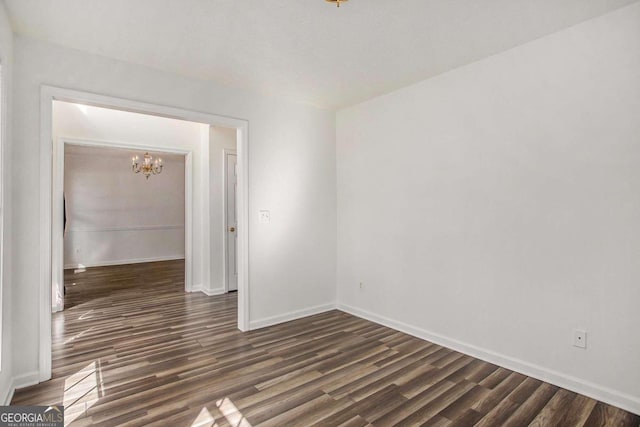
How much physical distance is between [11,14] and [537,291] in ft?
13.8

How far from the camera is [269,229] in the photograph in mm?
3852

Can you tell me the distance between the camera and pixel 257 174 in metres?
3.74

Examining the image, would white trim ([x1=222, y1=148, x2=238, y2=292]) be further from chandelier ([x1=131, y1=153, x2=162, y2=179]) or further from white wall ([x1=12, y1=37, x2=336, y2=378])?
chandelier ([x1=131, y1=153, x2=162, y2=179])

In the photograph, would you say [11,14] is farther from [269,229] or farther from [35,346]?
[269,229]

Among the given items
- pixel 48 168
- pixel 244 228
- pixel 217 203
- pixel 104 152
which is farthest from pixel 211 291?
pixel 104 152

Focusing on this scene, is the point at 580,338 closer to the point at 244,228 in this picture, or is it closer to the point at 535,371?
the point at 535,371

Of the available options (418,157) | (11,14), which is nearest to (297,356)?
(418,157)

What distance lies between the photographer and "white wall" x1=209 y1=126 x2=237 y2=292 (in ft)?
17.0

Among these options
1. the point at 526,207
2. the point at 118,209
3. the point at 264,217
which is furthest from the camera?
the point at 118,209

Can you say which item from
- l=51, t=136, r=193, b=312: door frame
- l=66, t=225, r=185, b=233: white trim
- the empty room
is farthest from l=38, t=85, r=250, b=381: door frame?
l=66, t=225, r=185, b=233: white trim

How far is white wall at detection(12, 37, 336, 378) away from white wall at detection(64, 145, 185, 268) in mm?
4864

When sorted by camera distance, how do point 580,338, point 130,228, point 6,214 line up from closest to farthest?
point 6,214 < point 580,338 < point 130,228

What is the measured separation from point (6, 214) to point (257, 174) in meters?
2.10

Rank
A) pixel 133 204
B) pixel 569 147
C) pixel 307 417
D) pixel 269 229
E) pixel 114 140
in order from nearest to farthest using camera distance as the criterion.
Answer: pixel 307 417 → pixel 569 147 → pixel 269 229 → pixel 114 140 → pixel 133 204
